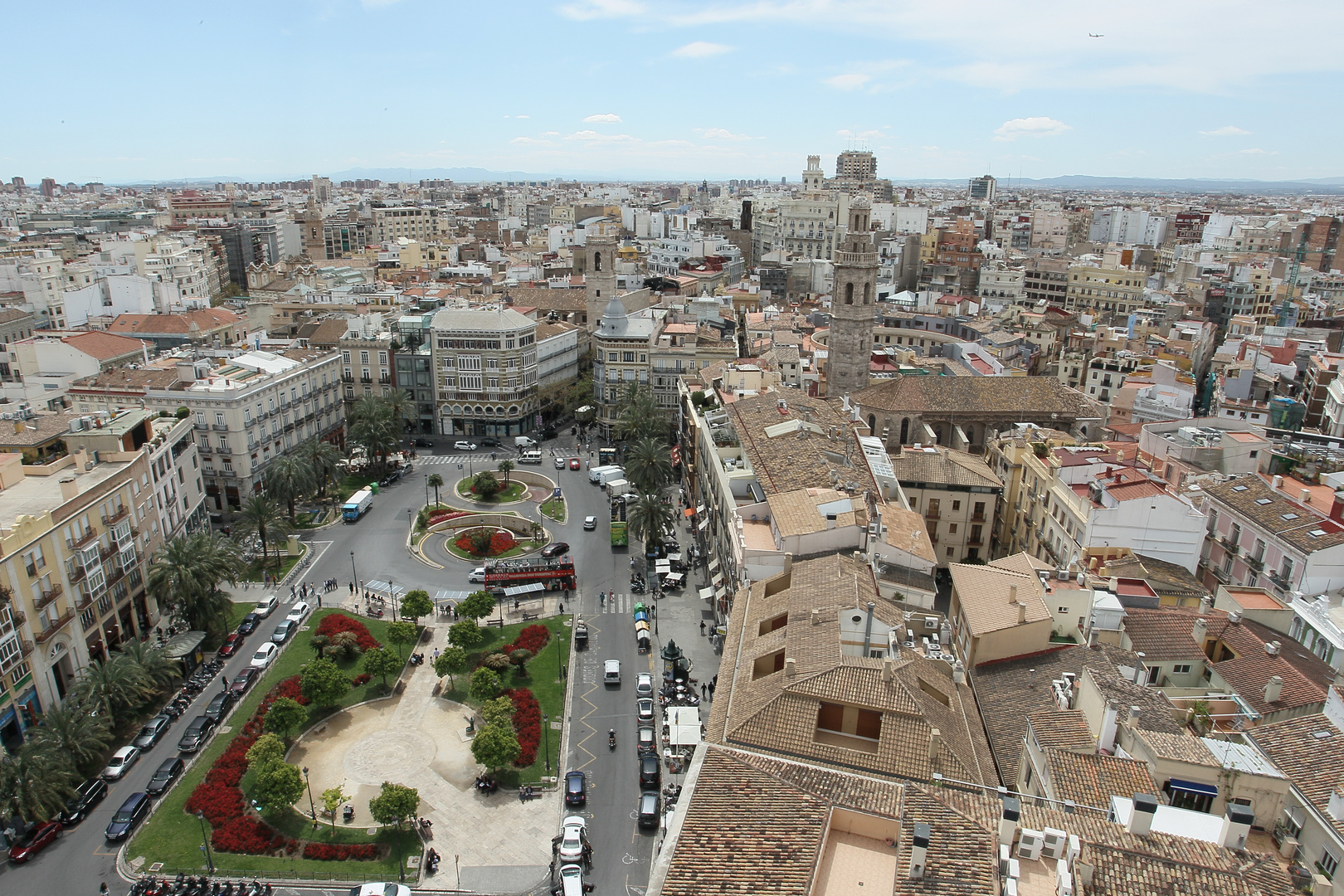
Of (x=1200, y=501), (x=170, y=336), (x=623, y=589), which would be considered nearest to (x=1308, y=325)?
(x=1200, y=501)

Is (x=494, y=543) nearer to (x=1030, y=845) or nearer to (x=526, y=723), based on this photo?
(x=526, y=723)

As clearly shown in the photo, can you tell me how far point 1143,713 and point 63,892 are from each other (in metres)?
42.7

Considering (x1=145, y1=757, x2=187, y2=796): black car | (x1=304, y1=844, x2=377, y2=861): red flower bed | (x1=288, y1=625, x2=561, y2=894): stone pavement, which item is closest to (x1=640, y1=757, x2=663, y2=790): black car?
(x1=288, y1=625, x2=561, y2=894): stone pavement

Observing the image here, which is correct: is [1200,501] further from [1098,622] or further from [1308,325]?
Result: [1308,325]

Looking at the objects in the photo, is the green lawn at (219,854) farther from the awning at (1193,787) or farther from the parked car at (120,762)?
the awning at (1193,787)

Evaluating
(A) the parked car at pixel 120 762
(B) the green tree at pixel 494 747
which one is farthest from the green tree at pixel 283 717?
(B) the green tree at pixel 494 747

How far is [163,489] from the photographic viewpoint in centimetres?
5806

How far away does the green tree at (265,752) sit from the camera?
38750 millimetres

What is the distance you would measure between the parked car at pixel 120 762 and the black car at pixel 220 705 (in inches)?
143

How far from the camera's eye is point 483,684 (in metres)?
45.2

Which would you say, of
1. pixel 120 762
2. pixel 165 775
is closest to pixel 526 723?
pixel 165 775

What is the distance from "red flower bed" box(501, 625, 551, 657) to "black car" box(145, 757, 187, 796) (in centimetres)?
1738

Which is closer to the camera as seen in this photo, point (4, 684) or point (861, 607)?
point (861, 607)

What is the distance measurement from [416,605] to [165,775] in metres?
16.1
